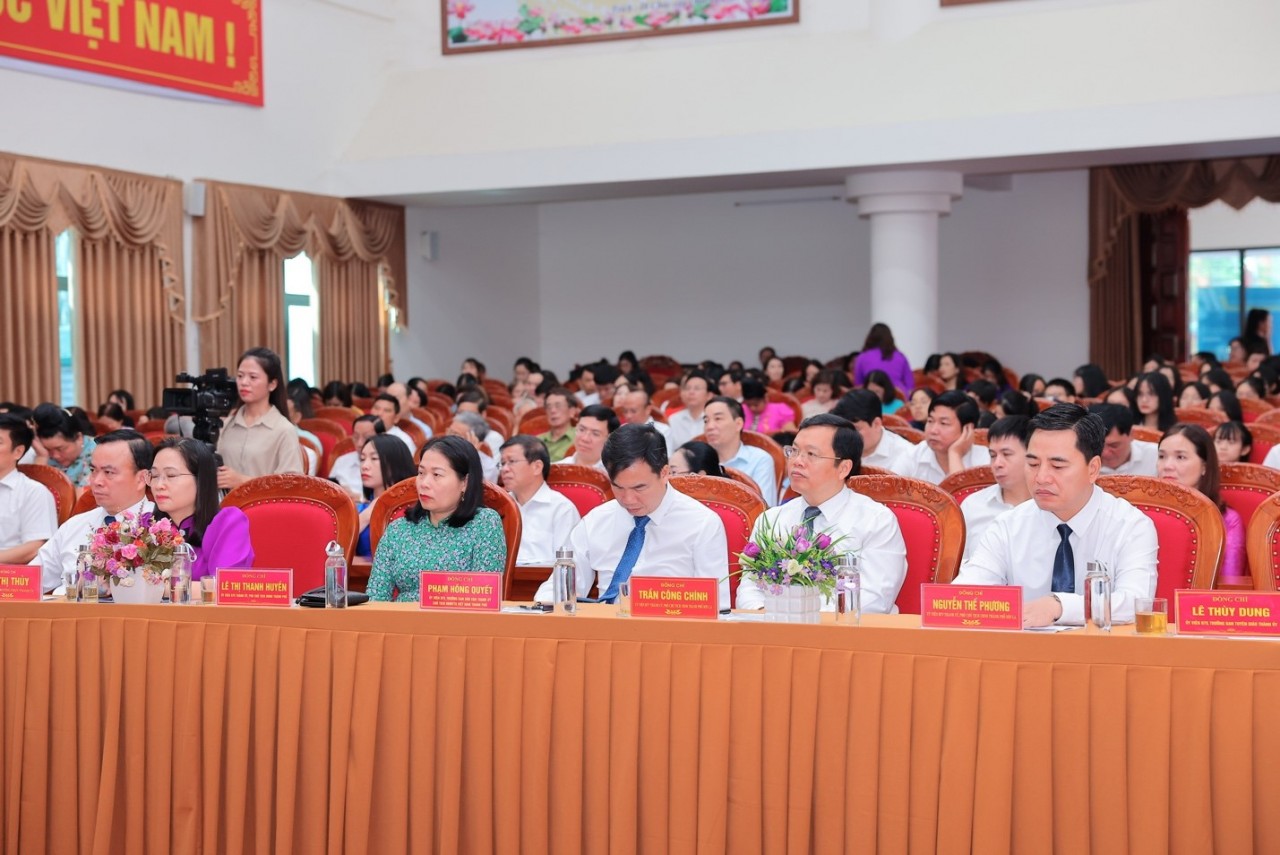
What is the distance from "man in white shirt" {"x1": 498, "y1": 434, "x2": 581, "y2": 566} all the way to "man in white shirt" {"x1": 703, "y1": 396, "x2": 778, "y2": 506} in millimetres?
1068

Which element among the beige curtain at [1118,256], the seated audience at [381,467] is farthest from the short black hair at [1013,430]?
the beige curtain at [1118,256]

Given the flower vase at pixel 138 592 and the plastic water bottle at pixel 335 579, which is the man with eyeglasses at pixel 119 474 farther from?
the plastic water bottle at pixel 335 579

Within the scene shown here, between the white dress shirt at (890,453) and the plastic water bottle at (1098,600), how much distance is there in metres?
3.04

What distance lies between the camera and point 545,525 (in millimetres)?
4648

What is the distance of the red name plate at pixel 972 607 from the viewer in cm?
259

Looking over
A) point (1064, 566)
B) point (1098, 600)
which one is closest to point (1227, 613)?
point (1098, 600)

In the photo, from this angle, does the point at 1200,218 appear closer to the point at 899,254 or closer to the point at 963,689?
the point at 899,254

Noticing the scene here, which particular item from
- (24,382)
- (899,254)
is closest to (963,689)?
(24,382)

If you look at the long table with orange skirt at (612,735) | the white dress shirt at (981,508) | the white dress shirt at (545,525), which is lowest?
the long table with orange skirt at (612,735)

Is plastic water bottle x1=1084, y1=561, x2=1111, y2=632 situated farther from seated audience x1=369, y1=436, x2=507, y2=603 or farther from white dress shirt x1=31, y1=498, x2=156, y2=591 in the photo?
white dress shirt x1=31, y1=498, x2=156, y2=591

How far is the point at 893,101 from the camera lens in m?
11.4

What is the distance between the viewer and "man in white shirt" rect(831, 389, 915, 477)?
568 cm

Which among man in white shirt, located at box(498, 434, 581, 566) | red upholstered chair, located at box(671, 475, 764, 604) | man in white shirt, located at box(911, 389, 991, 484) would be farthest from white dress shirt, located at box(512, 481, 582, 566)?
man in white shirt, located at box(911, 389, 991, 484)

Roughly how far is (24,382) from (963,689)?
29.9 ft
